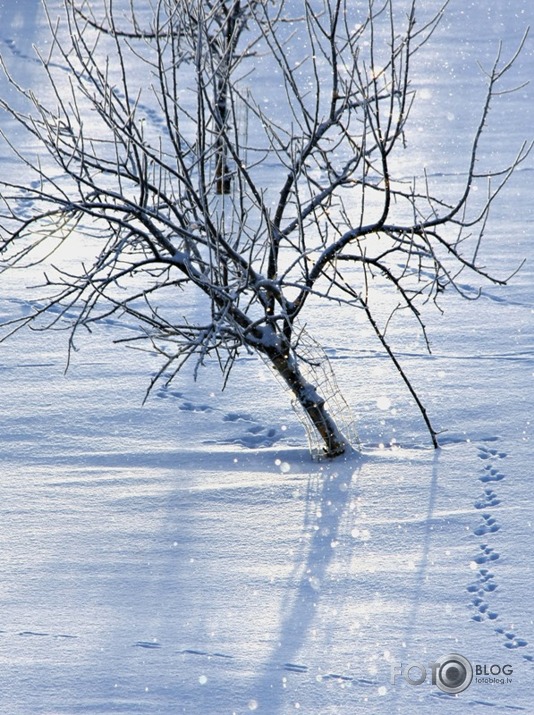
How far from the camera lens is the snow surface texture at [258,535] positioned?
3.05 meters

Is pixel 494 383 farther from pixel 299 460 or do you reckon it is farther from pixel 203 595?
pixel 203 595

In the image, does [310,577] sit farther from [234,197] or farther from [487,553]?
[234,197]

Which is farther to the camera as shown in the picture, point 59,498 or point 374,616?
point 59,498

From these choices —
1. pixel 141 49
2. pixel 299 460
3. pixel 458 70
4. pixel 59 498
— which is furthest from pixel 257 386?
pixel 141 49

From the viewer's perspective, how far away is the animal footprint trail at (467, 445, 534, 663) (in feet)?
10.6

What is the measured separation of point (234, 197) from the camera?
626 cm

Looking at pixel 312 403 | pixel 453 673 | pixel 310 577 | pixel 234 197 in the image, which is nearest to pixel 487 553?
pixel 310 577

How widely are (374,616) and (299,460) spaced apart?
4.41ft

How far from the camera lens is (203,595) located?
3.50 metres
